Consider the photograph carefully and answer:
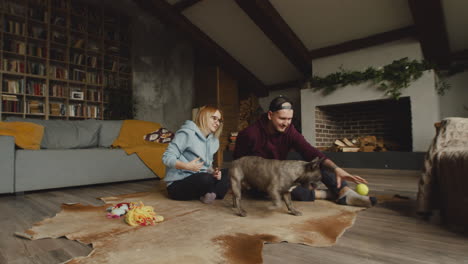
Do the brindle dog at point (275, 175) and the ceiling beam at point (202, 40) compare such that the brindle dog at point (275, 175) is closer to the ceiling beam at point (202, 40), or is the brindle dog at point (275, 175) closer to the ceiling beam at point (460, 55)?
the ceiling beam at point (460, 55)

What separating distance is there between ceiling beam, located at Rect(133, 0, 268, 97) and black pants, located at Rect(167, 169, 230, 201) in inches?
166

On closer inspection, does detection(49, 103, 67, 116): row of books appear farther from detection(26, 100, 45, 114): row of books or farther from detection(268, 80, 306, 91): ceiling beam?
detection(268, 80, 306, 91): ceiling beam

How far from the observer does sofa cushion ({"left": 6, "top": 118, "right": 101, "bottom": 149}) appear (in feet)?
9.47

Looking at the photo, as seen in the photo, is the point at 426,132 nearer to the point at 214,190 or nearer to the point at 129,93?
the point at 214,190

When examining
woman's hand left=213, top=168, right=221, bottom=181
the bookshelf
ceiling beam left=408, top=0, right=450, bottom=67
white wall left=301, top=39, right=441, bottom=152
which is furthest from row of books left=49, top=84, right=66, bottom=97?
ceiling beam left=408, top=0, right=450, bottom=67

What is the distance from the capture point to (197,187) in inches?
75.0

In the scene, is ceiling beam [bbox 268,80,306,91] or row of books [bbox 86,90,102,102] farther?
ceiling beam [bbox 268,80,306,91]

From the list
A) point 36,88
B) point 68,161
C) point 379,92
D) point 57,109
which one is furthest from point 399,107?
point 36,88

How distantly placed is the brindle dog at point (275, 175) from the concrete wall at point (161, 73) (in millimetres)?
4587

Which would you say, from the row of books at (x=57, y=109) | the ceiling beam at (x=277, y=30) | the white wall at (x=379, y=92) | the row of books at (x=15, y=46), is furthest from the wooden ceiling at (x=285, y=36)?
the row of books at (x=57, y=109)

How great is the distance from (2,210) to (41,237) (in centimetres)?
89

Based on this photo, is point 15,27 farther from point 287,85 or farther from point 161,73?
point 287,85

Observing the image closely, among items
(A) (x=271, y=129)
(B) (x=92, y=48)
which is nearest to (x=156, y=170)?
(A) (x=271, y=129)

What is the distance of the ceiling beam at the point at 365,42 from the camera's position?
3.84m
